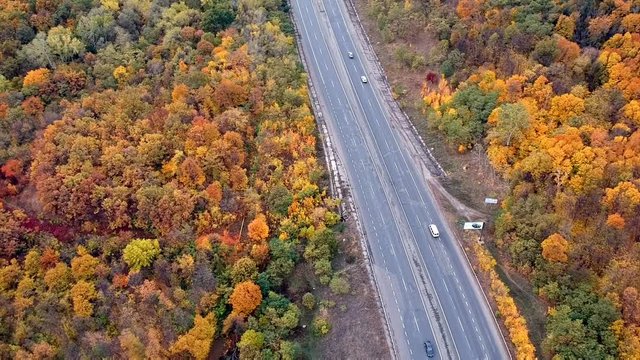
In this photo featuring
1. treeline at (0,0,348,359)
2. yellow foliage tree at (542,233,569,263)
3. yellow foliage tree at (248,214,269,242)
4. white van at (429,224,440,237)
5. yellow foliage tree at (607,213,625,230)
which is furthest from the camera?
white van at (429,224,440,237)

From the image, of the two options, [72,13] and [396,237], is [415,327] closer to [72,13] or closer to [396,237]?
[396,237]

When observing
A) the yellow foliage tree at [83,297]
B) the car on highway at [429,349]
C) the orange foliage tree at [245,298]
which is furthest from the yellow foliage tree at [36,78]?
the car on highway at [429,349]

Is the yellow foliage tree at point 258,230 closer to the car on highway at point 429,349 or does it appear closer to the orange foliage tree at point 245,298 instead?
the orange foliage tree at point 245,298

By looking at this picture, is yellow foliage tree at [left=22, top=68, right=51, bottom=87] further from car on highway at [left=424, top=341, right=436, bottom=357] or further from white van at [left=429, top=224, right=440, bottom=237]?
car on highway at [left=424, top=341, right=436, bottom=357]

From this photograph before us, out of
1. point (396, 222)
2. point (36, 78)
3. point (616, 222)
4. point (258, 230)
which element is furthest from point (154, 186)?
point (616, 222)

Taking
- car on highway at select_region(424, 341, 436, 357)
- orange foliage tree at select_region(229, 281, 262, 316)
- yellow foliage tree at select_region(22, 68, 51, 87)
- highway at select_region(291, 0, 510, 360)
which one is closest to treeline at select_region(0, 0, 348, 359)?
orange foliage tree at select_region(229, 281, 262, 316)
